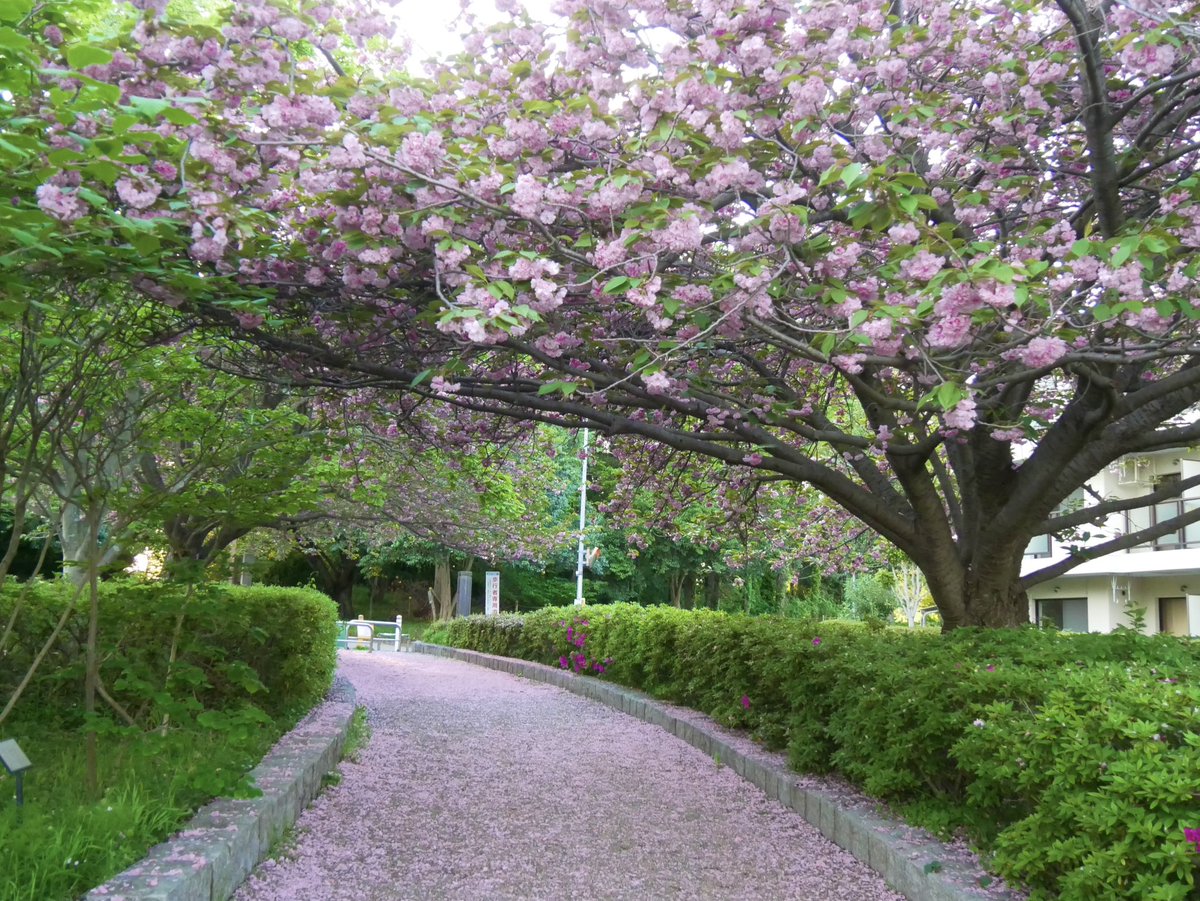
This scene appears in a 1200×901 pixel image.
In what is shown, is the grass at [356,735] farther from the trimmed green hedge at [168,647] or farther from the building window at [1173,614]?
the building window at [1173,614]

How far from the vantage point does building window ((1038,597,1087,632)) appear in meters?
23.4

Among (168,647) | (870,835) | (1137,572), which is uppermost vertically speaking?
(1137,572)

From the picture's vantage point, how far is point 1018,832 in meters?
3.52

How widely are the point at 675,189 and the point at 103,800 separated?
3.63 metres

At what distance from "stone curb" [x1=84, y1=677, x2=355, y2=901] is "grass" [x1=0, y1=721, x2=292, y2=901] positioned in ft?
0.25

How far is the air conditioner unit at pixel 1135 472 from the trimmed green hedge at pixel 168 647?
Result: 16.9 meters

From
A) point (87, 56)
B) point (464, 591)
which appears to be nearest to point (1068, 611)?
point (464, 591)

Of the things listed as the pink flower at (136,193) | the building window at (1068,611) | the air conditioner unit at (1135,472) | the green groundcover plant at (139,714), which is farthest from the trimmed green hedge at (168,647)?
the building window at (1068,611)

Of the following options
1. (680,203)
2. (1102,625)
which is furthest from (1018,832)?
(1102,625)

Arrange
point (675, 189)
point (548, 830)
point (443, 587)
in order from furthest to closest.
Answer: point (443, 587)
point (548, 830)
point (675, 189)

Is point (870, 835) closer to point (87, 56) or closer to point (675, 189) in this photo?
point (675, 189)

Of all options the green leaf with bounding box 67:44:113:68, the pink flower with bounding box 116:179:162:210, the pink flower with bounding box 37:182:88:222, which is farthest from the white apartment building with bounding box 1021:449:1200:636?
the green leaf with bounding box 67:44:113:68

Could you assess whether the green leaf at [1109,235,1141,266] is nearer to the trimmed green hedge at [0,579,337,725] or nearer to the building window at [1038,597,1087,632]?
the trimmed green hedge at [0,579,337,725]

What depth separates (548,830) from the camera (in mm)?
5535
